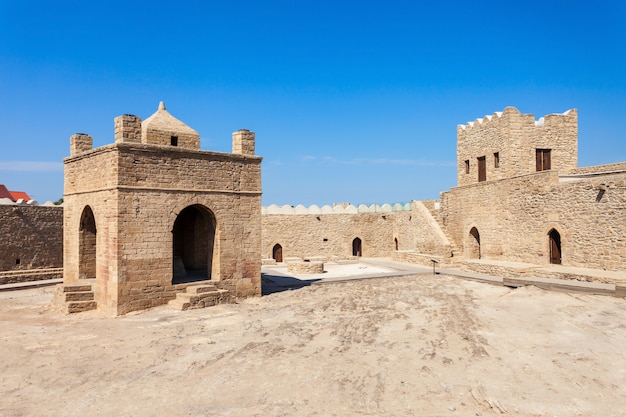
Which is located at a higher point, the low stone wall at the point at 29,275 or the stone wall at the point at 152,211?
the stone wall at the point at 152,211

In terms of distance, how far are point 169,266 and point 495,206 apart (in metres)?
13.6

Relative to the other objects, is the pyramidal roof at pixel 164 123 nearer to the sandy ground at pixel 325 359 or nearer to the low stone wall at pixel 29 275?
the sandy ground at pixel 325 359

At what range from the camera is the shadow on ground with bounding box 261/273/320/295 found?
609 inches

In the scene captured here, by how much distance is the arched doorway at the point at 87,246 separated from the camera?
45.1ft

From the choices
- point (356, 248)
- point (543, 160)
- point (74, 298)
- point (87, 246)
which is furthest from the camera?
point (356, 248)

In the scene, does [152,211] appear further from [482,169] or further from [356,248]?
[356,248]

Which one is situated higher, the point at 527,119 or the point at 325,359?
the point at 527,119

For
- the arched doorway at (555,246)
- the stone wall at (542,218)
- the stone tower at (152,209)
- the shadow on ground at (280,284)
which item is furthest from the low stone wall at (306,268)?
the arched doorway at (555,246)

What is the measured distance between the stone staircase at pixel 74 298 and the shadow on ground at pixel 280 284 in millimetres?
4929

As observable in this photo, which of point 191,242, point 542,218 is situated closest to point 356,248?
point 542,218

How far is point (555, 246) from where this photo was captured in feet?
55.5

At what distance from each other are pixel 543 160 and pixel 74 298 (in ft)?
61.0

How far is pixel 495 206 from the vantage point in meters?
19.7

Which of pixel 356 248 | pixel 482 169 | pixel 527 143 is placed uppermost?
pixel 527 143
